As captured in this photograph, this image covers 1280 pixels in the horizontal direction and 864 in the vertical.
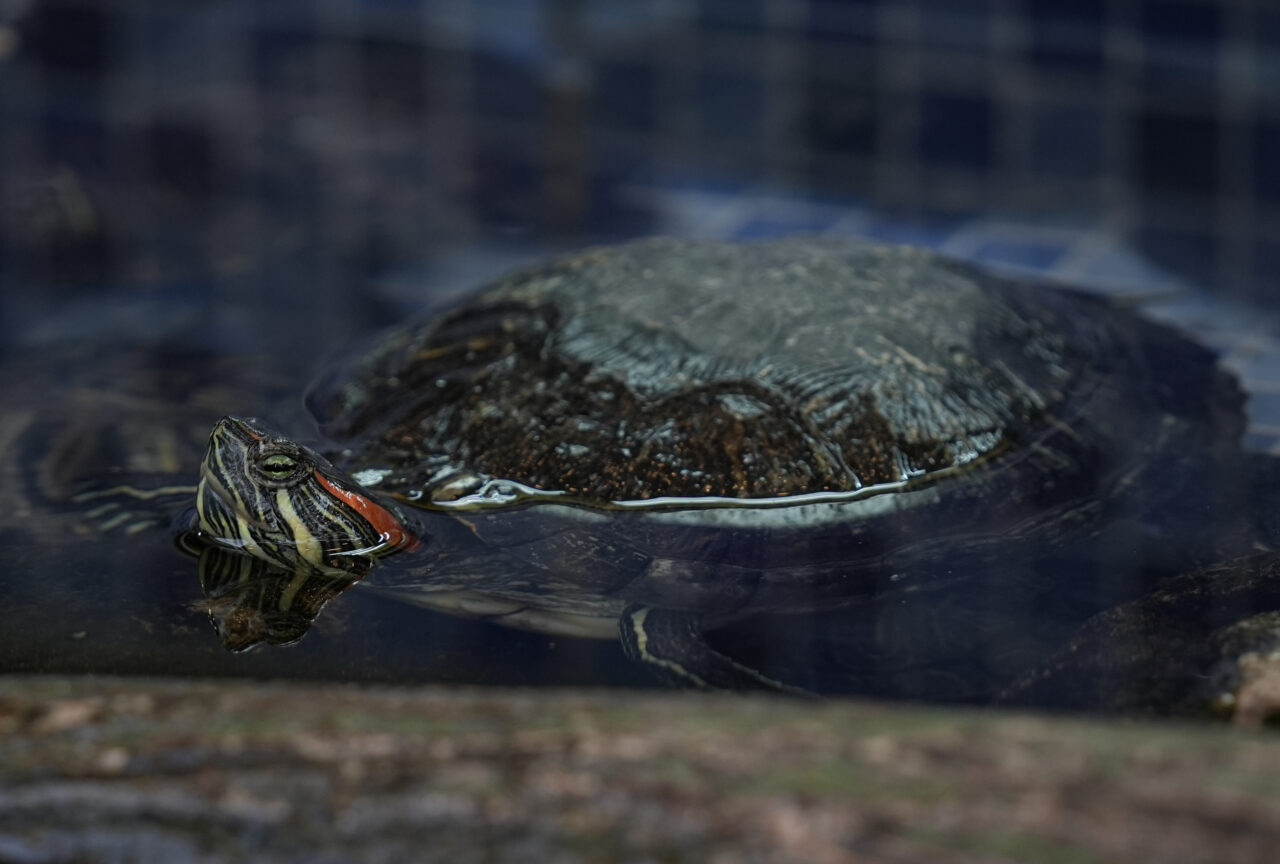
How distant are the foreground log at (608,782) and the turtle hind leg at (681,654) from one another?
0.40m

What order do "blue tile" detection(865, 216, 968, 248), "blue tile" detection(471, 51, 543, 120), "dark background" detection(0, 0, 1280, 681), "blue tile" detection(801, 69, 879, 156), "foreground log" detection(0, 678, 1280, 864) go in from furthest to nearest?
"blue tile" detection(471, 51, 543, 120), "blue tile" detection(801, 69, 879, 156), "blue tile" detection(865, 216, 968, 248), "dark background" detection(0, 0, 1280, 681), "foreground log" detection(0, 678, 1280, 864)

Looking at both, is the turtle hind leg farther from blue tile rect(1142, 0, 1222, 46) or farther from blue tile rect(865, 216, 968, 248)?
blue tile rect(1142, 0, 1222, 46)

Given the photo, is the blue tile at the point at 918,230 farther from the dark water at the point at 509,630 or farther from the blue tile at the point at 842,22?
the dark water at the point at 509,630

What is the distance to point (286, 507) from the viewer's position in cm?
293

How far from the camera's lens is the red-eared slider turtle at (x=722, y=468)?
2.88 metres

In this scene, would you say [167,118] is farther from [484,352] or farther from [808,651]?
[808,651]

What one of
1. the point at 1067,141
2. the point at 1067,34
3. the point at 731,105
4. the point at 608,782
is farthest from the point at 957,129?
the point at 608,782

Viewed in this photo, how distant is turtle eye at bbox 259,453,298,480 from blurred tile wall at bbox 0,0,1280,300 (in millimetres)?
2412

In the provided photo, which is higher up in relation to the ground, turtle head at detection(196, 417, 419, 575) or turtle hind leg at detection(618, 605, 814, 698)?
turtle head at detection(196, 417, 419, 575)

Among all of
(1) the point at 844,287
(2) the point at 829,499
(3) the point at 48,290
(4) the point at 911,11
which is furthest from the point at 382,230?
(2) the point at 829,499

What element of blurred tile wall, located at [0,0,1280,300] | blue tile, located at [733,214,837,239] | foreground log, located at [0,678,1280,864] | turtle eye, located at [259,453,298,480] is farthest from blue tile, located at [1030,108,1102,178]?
foreground log, located at [0,678,1280,864]

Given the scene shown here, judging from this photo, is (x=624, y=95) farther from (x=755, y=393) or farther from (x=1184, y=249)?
(x=755, y=393)

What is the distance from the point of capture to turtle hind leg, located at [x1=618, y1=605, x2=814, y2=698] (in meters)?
2.53

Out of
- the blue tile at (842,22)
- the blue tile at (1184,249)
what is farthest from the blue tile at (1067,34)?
the blue tile at (1184,249)
